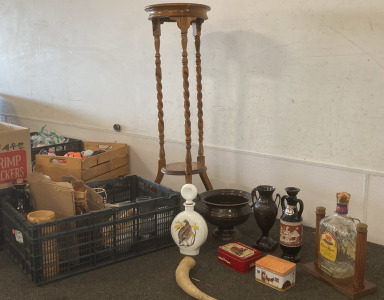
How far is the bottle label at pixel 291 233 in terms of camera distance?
1927mm

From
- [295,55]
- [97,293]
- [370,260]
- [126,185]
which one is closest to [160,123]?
[126,185]

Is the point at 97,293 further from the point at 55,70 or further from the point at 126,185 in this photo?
the point at 55,70

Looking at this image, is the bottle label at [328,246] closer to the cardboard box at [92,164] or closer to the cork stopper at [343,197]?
the cork stopper at [343,197]

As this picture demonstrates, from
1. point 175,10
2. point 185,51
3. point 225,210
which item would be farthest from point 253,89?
point 225,210

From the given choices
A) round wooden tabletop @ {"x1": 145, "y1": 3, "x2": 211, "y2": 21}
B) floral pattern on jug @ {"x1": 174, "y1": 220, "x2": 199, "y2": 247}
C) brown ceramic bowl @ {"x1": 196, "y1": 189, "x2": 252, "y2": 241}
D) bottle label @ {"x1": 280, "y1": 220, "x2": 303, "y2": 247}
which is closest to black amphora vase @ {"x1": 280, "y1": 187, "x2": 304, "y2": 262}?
bottle label @ {"x1": 280, "y1": 220, "x2": 303, "y2": 247}

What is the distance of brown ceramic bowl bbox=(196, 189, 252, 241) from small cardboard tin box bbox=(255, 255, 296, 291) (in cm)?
34

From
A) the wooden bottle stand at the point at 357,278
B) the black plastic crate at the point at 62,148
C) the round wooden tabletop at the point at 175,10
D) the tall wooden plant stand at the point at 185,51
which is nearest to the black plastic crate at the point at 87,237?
the tall wooden plant stand at the point at 185,51

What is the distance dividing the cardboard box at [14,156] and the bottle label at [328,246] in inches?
Result: 56.6

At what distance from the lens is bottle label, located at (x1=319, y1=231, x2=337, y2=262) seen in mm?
1777

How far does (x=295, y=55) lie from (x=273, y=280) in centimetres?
122

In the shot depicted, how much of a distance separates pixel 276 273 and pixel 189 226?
45 cm

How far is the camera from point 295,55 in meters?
A: 2.43

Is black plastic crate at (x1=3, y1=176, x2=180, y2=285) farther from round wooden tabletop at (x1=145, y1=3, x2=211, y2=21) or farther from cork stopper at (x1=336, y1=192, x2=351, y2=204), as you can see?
round wooden tabletop at (x1=145, y1=3, x2=211, y2=21)

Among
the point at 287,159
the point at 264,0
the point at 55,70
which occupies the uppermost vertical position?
the point at 264,0
